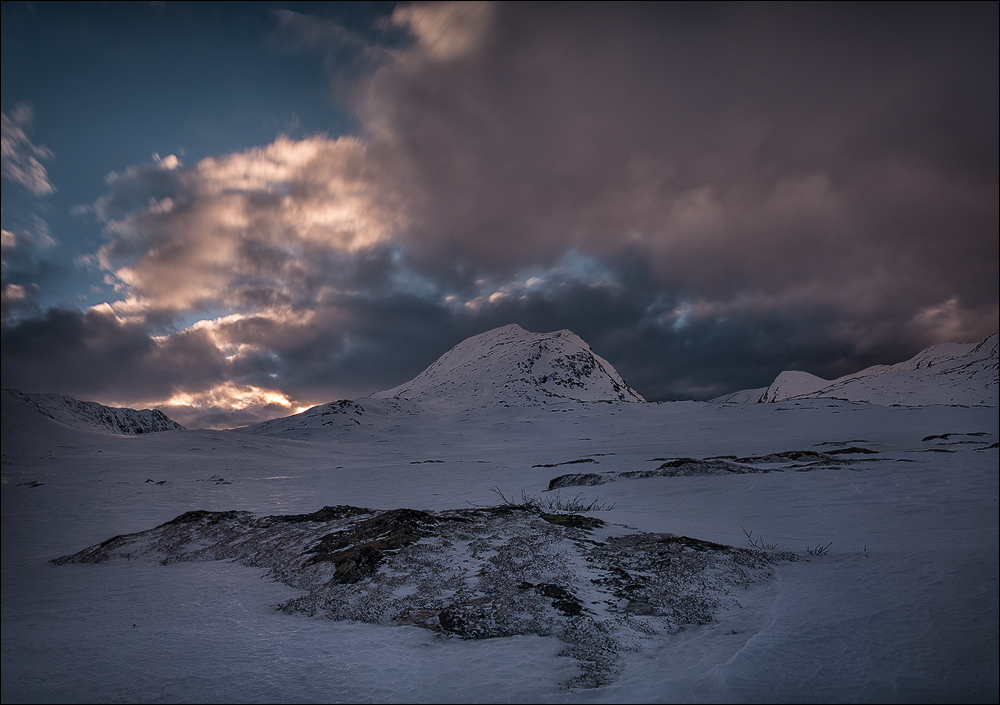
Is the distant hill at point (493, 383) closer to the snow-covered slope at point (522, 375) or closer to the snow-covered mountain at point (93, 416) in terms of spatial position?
the snow-covered slope at point (522, 375)

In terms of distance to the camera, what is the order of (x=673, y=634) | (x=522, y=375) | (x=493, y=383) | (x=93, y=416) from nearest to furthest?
(x=673, y=634) < (x=93, y=416) < (x=493, y=383) < (x=522, y=375)

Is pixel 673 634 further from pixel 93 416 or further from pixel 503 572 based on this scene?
pixel 93 416

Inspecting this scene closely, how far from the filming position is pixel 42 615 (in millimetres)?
4773

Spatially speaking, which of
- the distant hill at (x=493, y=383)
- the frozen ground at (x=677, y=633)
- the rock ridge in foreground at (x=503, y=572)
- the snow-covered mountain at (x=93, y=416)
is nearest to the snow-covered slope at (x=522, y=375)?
the distant hill at (x=493, y=383)

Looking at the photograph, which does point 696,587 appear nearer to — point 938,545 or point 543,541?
point 543,541

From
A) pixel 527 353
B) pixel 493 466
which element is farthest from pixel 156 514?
pixel 527 353

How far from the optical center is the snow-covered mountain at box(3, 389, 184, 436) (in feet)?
194

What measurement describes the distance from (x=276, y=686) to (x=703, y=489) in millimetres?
11619

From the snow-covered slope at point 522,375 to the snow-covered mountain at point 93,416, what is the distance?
196 feet

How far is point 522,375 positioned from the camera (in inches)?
4924

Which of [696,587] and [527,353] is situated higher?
[527,353]

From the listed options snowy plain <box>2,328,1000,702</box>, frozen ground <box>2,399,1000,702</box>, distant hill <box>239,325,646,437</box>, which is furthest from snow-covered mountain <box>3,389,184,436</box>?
frozen ground <box>2,399,1000,702</box>

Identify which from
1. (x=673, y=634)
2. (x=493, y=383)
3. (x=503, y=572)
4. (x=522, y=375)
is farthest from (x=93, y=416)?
(x=673, y=634)

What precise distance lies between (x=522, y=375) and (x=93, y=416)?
91.3 metres
